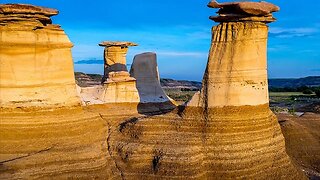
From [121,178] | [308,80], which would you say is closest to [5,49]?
[121,178]

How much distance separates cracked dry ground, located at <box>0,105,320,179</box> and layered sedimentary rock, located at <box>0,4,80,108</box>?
53 cm

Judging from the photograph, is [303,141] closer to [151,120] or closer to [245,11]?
[151,120]

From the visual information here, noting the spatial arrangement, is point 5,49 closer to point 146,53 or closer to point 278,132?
point 278,132

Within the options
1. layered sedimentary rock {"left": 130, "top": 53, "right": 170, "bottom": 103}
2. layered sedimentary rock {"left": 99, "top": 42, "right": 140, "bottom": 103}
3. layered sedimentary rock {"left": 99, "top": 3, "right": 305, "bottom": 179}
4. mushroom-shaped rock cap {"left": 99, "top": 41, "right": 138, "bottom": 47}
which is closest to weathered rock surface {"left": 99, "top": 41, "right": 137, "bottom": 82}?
mushroom-shaped rock cap {"left": 99, "top": 41, "right": 138, "bottom": 47}

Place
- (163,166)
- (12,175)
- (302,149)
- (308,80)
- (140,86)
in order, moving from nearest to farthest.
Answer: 1. (12,175)
2. (163,166)
3. (302,149)
4. (140,86)
5. (308,80)

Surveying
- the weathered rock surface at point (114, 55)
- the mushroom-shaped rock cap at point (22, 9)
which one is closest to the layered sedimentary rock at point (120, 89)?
the weathered rock surface at point (114, 55)

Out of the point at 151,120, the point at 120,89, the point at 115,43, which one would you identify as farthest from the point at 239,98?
the point at 115,43

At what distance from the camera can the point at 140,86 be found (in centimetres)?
2614

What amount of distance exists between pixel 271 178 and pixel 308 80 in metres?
183

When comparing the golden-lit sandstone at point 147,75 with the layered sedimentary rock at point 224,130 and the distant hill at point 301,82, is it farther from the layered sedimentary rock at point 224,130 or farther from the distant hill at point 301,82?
the distant hill at point 301,82

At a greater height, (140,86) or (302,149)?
(140,86)

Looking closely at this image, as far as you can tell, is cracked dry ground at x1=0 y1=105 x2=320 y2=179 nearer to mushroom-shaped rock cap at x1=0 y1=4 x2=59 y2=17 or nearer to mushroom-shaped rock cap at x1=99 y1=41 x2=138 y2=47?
mushroom-shaped rock cap at x1=0 y1=4 x2=59 y2=17

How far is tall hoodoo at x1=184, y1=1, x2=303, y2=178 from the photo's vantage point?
15555mm

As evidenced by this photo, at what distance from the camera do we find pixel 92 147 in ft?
53.7
